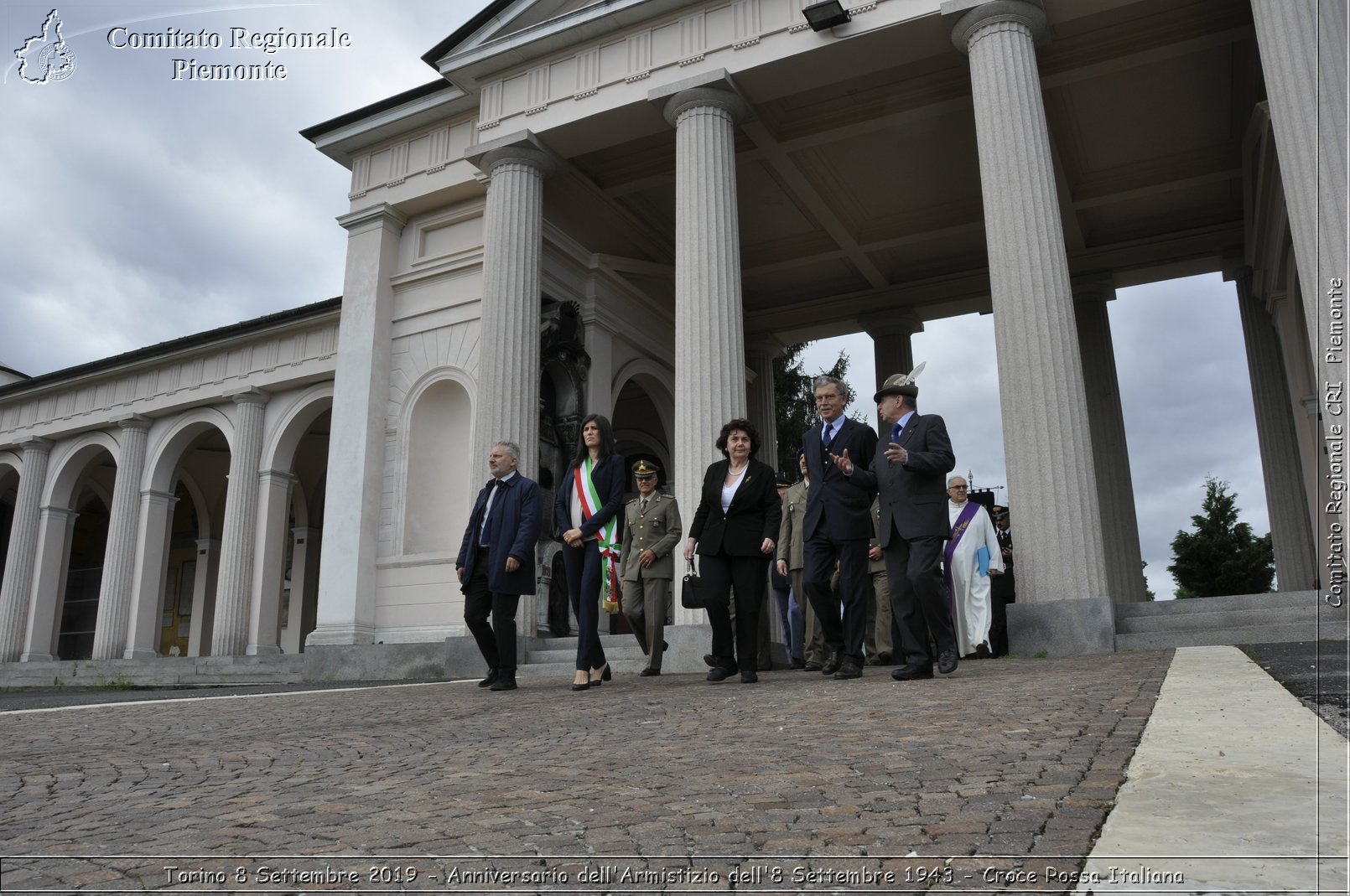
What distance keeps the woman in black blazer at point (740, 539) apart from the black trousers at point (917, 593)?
92 centimetres

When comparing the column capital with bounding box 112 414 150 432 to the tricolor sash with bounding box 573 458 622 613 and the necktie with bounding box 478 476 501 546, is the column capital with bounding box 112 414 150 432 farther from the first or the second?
the tricolor sash with bounding box 573 458 622 613

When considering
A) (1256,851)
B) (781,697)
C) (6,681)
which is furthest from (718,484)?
(6,681)

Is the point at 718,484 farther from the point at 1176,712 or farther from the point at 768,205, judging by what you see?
the point at 768,205

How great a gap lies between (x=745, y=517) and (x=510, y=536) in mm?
1840

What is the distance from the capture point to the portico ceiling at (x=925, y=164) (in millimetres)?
13633

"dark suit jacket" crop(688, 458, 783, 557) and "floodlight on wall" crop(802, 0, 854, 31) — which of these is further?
"floodlight on wall" crop(802, 0, 854, 31)

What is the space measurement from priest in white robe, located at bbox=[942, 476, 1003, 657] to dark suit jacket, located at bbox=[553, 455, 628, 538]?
362 centimetres

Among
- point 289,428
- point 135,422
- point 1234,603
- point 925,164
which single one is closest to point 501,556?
point 1234,603

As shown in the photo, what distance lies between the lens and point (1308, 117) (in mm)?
9930

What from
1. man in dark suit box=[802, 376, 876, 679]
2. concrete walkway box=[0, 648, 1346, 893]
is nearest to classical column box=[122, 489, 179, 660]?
concrete walkway box=[0, 648, 1346, 893]

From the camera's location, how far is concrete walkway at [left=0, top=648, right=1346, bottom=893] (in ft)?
6.88

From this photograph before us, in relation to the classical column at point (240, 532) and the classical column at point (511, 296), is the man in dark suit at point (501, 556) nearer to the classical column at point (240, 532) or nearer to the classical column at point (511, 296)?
the classical column at point (511, 296)

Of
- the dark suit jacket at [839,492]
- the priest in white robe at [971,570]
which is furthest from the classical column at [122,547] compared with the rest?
the dark suit jacket at [839,492]

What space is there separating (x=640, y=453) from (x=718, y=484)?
50.4 ft
